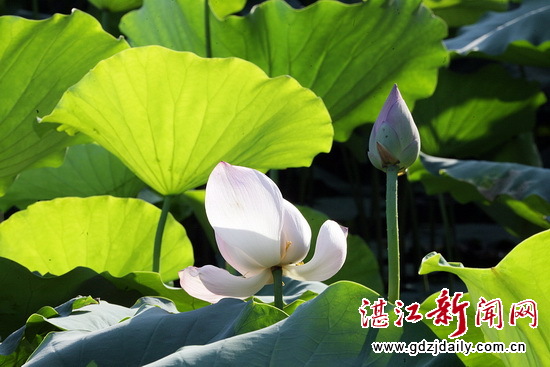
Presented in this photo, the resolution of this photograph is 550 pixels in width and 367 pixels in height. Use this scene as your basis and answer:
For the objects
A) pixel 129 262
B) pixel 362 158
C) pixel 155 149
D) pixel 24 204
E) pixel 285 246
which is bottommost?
pixel 362 158

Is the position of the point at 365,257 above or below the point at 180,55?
below

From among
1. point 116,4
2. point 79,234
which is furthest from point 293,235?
point 116,4

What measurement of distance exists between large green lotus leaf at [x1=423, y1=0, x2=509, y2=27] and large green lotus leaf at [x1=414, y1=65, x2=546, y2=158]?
16 centimetres

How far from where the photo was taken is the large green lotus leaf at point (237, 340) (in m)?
0.53

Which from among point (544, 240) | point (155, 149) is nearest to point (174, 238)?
point (155, 149)

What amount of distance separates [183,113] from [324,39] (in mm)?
401

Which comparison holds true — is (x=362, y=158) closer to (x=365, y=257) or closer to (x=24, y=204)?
(x=365, y=257)

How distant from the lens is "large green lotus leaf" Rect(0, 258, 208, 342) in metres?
0.87

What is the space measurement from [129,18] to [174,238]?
40cm

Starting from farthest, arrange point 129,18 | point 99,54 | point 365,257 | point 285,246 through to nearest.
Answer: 1. point 365,257
2. point 129,18
3. point 99,54
4. point 285,246

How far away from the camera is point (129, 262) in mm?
1091

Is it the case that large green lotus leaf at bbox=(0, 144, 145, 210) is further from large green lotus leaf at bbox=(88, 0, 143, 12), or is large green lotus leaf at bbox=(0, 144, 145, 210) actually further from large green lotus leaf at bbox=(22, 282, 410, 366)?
large green lotus leaf at bbox=(22, 282, 410, 366)

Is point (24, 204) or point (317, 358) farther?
point (24, 204)

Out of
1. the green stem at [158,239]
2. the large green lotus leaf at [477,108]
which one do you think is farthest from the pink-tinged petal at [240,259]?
the large green lotus leaf at [477,108]
